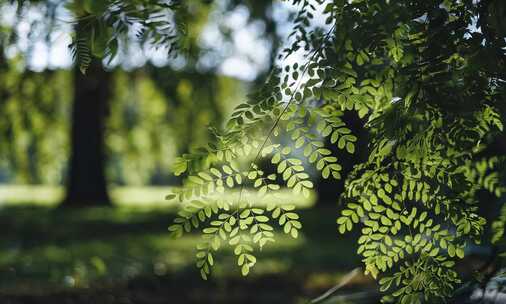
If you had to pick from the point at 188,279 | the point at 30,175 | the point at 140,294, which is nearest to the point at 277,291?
the point at 188,279

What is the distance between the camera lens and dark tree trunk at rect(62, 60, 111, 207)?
1366 cm

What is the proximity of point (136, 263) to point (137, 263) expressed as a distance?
40mm

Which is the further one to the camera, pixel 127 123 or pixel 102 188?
pixel 102 188

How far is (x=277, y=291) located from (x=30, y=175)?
711cm

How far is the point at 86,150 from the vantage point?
1388cm

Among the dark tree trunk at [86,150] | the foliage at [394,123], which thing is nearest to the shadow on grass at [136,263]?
the dark tree trunk at [86,150]

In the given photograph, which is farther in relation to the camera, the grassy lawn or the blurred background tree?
the blurred background tree

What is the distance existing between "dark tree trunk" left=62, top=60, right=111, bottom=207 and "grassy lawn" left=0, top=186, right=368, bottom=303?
37.6 inches

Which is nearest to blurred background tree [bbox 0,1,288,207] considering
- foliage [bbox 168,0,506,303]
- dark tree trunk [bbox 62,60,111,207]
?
dark tree trunk [bbox 62,60,111,207]

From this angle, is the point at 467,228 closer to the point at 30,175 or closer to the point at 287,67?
the point at 287,67

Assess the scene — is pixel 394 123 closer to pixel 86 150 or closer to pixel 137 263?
pixel 137 263

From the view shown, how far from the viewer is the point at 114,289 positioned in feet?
15.6

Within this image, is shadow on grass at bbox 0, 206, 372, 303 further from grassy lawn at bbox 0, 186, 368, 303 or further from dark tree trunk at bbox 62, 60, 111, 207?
dark tree trunk at bbox 62, 60, 111, 207

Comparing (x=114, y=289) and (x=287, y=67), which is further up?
(x=287, y=67)
